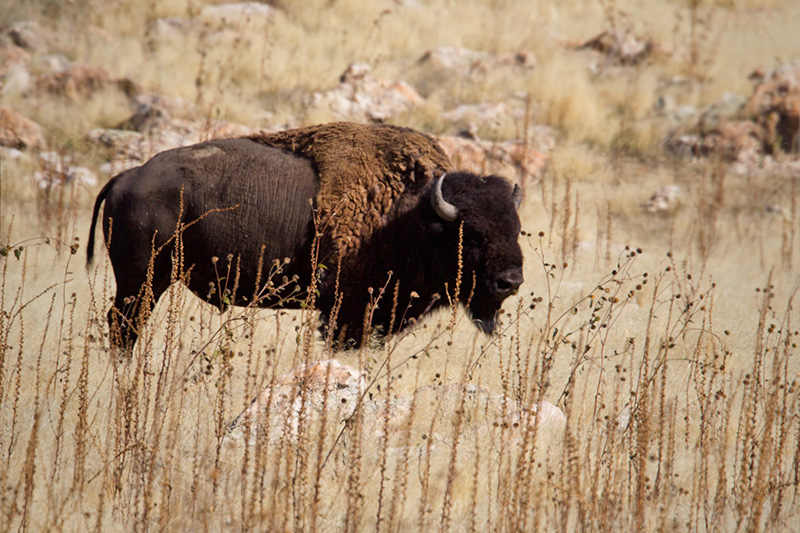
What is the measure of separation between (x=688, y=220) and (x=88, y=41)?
11.5 metres

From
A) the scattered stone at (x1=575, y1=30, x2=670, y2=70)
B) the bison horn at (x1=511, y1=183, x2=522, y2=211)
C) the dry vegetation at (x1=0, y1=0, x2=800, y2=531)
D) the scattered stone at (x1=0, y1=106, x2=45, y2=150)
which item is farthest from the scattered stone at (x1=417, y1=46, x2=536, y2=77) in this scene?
the bison horn at (x1=511, y1=183, x2=522, y2=211)

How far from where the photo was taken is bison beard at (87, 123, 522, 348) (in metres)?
4.79

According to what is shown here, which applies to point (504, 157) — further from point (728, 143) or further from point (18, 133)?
point (18, 133)

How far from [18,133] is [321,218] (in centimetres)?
723

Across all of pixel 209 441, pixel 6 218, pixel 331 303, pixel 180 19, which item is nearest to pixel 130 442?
pixel 209 441

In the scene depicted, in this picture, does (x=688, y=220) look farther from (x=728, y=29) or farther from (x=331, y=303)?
(x=728, y=29)

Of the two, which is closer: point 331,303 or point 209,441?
point 209,441

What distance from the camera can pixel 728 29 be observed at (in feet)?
59.3

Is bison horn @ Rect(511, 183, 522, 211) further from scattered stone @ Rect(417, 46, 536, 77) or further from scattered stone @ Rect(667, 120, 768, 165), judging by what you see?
scattered stone @ Rect(417, 46, 536, 77)

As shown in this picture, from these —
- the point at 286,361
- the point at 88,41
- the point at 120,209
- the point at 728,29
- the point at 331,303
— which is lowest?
the point at 286,361

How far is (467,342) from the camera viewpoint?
19.1ft

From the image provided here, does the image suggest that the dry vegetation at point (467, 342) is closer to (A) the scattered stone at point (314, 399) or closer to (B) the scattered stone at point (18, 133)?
(A) the scattered stone at point (314, 399)

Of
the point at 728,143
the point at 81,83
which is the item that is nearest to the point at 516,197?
the point at 728,143

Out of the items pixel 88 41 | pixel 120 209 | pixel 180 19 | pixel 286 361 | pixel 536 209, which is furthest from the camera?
pixel 180 19
